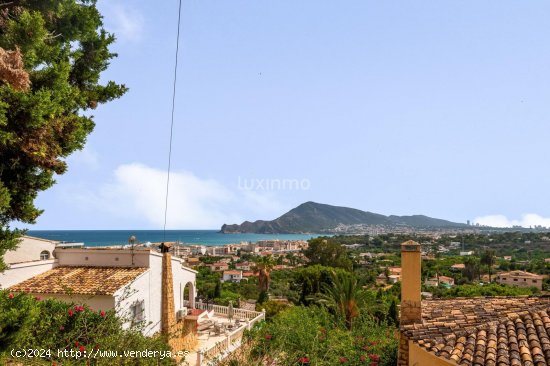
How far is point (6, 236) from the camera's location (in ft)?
24.7

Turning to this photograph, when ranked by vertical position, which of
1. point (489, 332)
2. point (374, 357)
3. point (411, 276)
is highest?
point (411, 276)

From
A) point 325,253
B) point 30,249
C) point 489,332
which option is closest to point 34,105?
point 489,332

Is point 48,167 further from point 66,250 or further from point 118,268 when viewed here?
point 66,250

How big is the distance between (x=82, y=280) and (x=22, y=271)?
2342 millimetres

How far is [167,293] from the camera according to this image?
49.3 feet

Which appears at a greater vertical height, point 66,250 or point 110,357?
point 66,250

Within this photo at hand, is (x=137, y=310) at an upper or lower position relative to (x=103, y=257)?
lower

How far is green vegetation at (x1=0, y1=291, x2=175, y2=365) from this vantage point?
6.07 m

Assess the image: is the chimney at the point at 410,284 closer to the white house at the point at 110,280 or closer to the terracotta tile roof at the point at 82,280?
the white house at the point at 110,280

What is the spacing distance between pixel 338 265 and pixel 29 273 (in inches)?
1440

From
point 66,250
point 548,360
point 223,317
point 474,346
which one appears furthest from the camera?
point 223,317

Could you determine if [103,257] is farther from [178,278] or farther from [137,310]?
[178,278]

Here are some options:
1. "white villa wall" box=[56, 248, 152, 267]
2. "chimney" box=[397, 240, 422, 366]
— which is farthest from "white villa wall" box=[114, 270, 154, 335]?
"chimney" box=[397, 240, 422, 366]

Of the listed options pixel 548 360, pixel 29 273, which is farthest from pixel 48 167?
pixel 548 360
